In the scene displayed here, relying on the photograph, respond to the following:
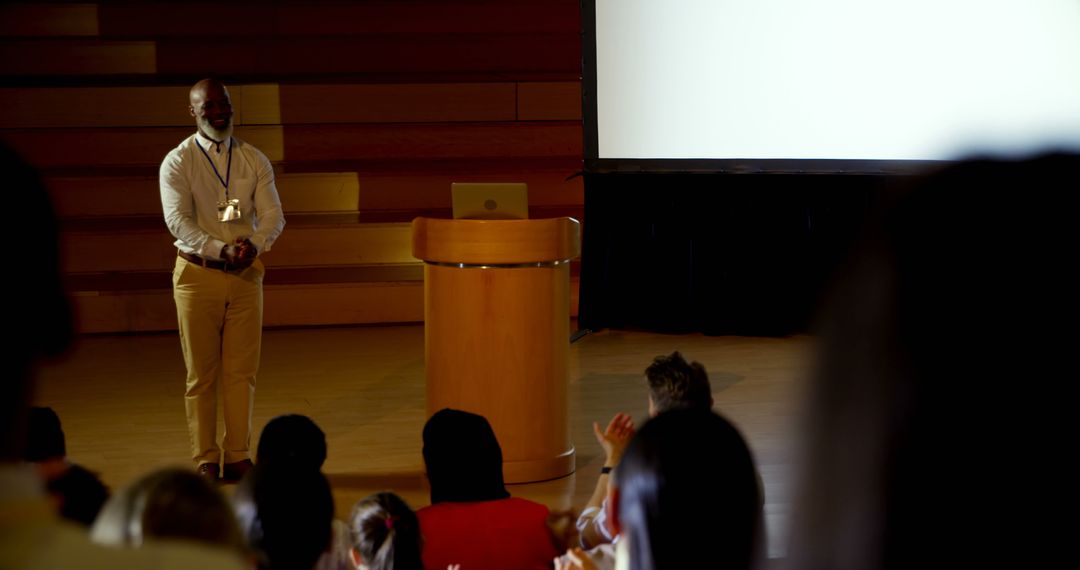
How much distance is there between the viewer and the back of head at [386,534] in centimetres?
208

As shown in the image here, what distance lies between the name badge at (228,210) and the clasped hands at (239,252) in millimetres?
94

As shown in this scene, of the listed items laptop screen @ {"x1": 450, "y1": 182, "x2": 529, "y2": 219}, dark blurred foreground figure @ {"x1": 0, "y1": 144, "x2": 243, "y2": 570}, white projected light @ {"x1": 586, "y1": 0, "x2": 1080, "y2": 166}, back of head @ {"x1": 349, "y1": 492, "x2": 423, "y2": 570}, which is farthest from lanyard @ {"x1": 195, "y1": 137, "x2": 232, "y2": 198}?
dark blurred foreground figure @ {"x1": 0, "y1": 144, "x2": 243, "y2": 570}

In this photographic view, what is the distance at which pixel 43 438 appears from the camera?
Result: 261 cm

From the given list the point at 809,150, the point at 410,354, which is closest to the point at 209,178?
the point at 410,354

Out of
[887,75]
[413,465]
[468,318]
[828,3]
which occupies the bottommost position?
[413,465]

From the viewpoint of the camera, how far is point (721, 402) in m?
5.36

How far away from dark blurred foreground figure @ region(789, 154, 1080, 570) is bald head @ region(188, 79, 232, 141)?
149 inches

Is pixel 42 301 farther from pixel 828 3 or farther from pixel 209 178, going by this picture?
pixel 828 3

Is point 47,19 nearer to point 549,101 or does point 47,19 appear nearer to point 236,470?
point 549,101

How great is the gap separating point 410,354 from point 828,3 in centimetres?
312

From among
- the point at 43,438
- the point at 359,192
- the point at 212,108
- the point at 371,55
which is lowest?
the point at 43,438

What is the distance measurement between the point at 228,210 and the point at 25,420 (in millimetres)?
3610

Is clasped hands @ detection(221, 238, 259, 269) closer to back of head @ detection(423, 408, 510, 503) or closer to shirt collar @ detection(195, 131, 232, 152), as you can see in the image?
shirt collar @ detection(195, 131, 232, 152)

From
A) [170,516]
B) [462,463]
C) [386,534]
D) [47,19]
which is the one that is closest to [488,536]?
[462,463]
